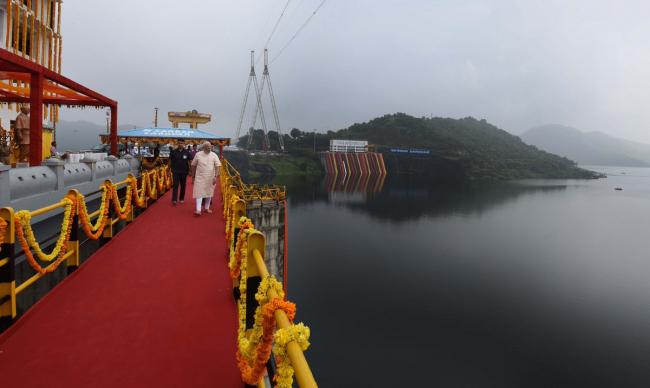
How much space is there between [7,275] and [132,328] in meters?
1.46

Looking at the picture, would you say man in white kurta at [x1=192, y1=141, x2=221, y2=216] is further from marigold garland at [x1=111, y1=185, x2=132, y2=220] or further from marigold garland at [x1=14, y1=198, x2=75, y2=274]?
marigold garland at [x1=14, y1=198, x2=75, y2=274]

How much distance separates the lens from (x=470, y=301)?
83.6 ft

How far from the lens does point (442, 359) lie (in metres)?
19.4

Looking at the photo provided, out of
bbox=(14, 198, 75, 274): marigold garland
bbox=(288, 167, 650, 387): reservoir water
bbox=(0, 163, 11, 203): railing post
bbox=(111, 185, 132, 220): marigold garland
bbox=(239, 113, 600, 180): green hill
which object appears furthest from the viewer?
bbox=(239, 113, 600, 180): green hill

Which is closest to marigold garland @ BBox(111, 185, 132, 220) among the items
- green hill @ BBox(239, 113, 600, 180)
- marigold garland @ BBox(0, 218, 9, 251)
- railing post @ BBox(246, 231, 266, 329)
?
marigold garland @ BBox(0, 218, 9, 251)

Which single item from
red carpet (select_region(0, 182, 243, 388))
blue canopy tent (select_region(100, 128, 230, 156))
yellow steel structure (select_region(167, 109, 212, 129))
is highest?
yellow steel structure (select_region(167, 109, 212, 129))

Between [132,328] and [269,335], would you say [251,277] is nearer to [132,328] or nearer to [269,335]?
[269,335]

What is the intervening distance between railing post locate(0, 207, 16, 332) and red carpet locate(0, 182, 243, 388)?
0.15 metres

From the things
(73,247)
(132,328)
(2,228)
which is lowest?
(132,328)

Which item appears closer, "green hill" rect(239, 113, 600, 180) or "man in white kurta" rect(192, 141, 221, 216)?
"man in white kurta" rect(192, 141, 221, 216)

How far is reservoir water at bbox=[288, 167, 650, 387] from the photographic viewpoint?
18828mm

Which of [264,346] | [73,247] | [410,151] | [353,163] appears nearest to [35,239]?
[73,247]

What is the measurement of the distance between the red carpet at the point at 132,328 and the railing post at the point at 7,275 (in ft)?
0.48

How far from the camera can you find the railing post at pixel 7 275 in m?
3.78
